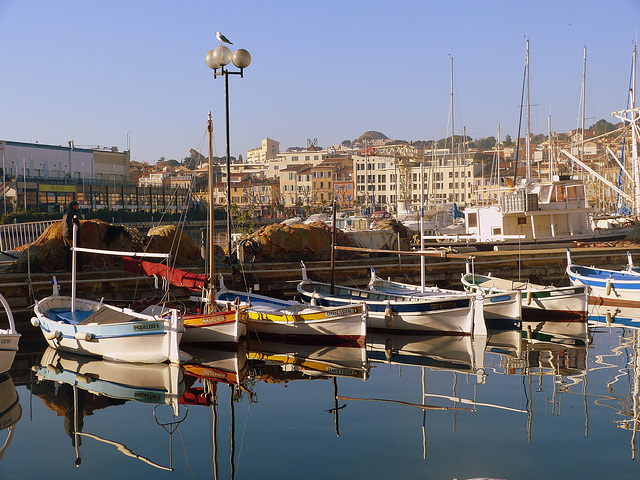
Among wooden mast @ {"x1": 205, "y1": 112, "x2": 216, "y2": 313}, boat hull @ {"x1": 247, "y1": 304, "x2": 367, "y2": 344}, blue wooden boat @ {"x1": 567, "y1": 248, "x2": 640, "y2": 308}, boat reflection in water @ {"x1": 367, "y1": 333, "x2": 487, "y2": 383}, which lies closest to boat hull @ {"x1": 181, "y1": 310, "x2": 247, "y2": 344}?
wooden mast @ {"x1": 205, "y1": 112, "x2": 216, "y2": 313}

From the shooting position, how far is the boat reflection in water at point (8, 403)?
40.2 feet

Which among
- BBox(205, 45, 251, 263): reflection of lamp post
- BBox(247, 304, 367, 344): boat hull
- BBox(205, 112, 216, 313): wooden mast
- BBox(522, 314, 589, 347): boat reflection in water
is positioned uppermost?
BBox(205, 45, 251, 263): reflection of lamp post

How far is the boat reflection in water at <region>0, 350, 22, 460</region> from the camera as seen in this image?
12.3 m

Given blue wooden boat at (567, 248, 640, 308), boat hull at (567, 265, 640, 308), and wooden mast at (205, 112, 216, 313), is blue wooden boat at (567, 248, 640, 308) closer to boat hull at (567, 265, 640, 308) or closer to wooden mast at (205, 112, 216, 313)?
boat hull at (567, 265, 640, 308)

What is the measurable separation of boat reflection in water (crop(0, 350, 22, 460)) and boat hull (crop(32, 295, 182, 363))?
1.89 meters

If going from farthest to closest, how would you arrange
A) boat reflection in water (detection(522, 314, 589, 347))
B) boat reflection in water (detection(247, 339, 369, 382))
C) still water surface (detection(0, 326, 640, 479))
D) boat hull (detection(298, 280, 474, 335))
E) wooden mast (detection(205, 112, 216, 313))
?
boat reflection in water (detection(522, 314, 589, 347)) < boat hull (detection(298, 280, 474, 335)) < wooden mast (detection(205, 112, 216, 313)) < boat reflection in water (detection(247, 339, 369, 382)) < still water surface (detection(0, 326, 640, 479))

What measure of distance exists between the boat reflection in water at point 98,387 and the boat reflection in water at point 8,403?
49 centimetres

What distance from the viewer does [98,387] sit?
585 inches

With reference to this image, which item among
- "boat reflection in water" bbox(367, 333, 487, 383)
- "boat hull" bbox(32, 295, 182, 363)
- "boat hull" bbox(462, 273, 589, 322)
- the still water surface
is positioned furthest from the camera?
"boat hull" bbox(462, 273, 589, 322)

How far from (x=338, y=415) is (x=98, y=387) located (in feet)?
17.5

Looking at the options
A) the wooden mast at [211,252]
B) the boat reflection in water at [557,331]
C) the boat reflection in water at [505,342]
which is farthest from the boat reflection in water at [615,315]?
the wooden mast at [211,252]

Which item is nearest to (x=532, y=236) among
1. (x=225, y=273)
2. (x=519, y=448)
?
(x=225, y=273)

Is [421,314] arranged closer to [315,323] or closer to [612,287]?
[315,323]

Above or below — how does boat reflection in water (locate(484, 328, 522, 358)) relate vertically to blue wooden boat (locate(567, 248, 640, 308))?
below
